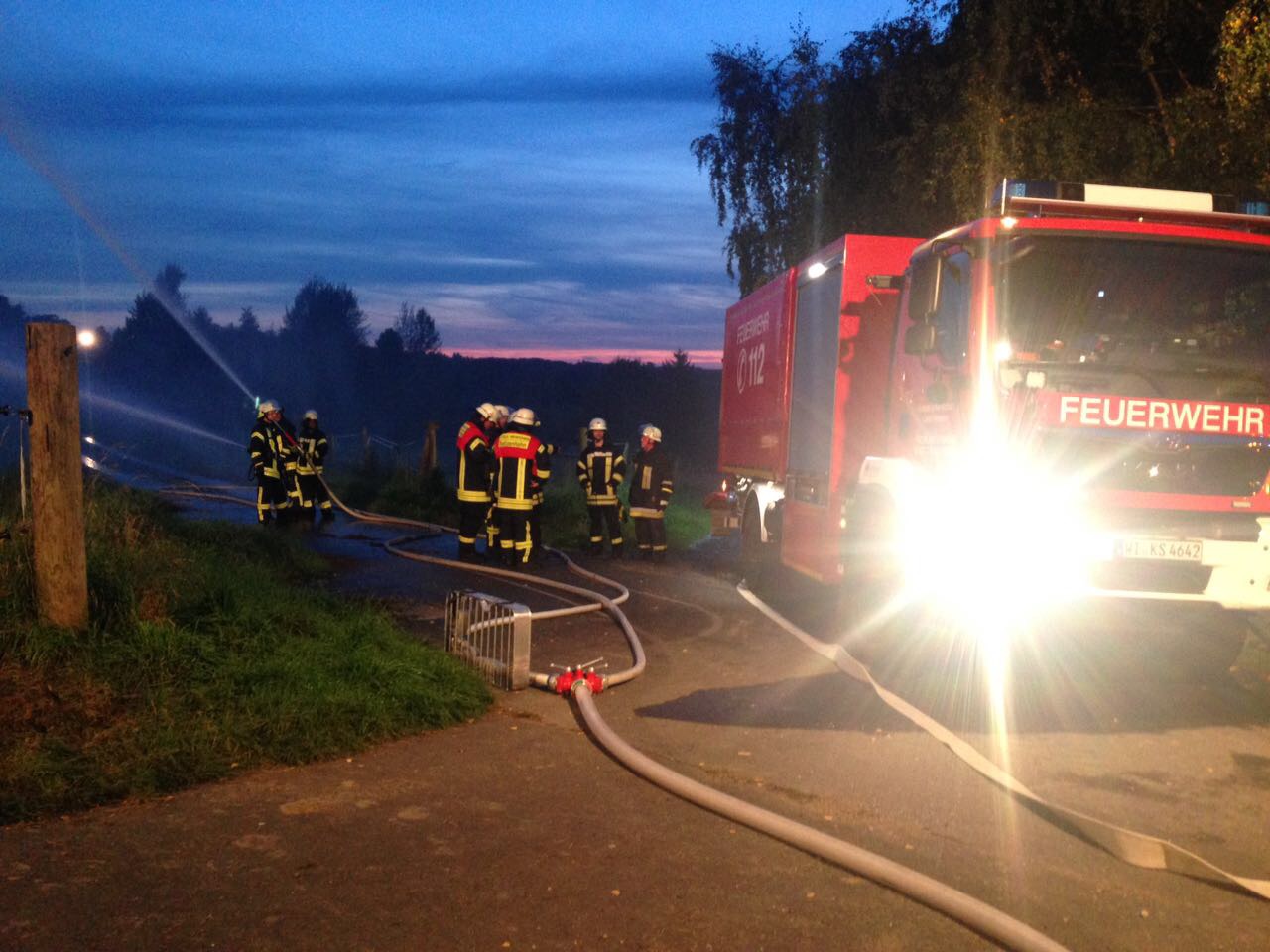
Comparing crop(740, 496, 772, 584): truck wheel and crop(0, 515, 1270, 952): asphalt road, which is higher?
crop(740, 496, 772, 584): truck wheel

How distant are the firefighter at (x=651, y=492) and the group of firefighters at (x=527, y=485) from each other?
1 cm

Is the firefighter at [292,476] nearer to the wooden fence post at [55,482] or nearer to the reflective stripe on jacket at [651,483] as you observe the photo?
the reflective stripe on jacket at [651,483]

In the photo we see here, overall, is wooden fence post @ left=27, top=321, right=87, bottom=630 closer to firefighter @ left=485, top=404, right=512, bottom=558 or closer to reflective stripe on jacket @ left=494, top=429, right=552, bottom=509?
reflective stripe on jacket @ left=494, top=429, right=552, bottom=509

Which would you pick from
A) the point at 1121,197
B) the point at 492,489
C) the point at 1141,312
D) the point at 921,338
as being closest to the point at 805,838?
the point at 921,338

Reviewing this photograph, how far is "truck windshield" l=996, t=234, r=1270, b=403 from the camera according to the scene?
609 centimetres

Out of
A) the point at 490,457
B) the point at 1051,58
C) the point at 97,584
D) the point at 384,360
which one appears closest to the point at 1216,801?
the point at 97,584

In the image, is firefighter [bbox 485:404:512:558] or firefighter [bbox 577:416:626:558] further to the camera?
firefighter [bbox 577:416:626:558]

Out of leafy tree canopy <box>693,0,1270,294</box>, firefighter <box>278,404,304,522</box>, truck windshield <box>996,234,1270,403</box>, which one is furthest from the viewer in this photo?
firefighter <box>278,404,304,522</box>

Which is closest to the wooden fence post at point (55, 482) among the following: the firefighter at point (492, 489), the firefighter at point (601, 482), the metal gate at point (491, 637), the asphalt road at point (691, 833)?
the asphalt road at point (691, 833)

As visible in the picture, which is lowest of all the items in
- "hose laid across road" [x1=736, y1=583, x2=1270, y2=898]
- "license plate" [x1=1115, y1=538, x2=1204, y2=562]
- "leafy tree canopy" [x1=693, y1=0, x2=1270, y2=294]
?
"hose laid across road" [x1=736, y1=583, x2=1270, y2=898]

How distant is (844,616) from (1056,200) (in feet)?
11.2

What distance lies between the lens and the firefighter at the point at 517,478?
1128cm

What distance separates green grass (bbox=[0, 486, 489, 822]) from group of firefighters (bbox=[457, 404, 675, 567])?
443 cm

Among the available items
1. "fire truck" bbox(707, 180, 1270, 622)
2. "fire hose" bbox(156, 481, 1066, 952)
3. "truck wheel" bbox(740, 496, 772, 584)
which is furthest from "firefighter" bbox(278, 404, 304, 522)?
"fire truck" bbox(707, 180, 1270, 622)
